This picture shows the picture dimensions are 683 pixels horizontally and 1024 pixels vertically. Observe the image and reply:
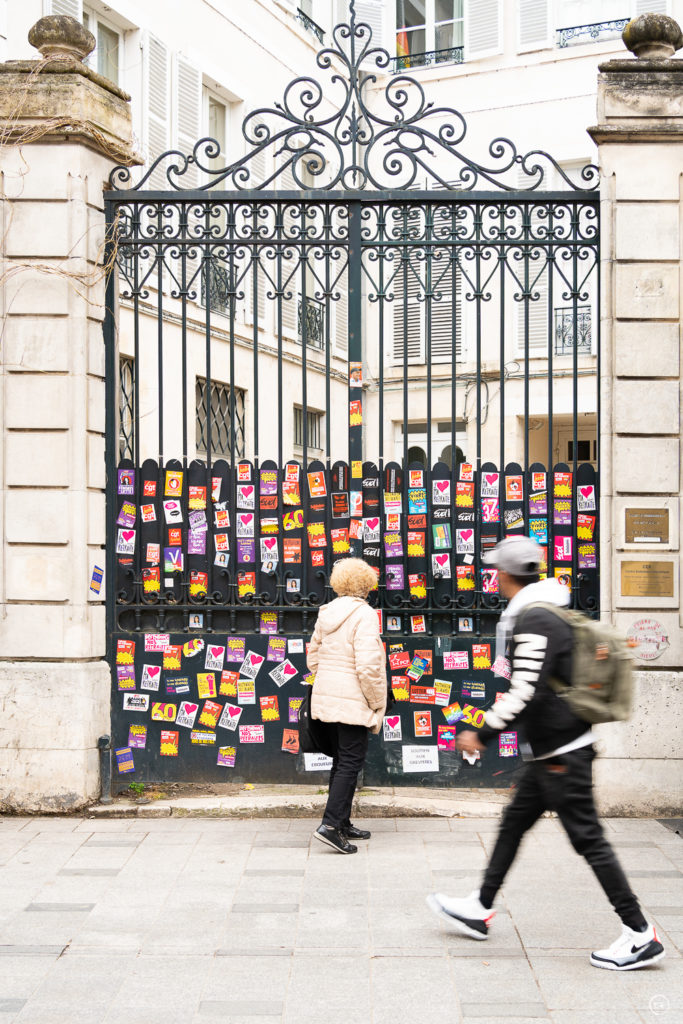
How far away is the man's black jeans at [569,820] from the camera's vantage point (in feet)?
14.7

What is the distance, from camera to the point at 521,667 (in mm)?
4602

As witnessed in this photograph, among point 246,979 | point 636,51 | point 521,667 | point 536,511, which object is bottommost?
point 246,979

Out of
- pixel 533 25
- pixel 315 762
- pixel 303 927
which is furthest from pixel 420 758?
pixel 533 25

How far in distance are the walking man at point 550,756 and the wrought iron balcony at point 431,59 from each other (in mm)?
16576

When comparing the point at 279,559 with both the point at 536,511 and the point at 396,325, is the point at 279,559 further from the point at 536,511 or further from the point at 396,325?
the point at 396,325

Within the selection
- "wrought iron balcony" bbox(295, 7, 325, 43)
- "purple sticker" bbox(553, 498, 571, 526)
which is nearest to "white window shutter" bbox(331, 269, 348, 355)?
"wrought iron balcony" bbox(295, 7, 325, 43)

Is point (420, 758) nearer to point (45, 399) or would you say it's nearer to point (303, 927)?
point (303, 927)

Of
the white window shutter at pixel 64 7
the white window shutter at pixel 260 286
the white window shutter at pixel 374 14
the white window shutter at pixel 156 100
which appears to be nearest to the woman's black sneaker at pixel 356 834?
the white window shutter at pixel 260 286

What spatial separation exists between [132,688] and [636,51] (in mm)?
5281

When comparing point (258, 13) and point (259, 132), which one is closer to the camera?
point (259, 132)

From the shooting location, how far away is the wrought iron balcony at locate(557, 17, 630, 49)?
18.3 m

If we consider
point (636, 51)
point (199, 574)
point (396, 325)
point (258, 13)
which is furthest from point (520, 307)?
point (199, 574)

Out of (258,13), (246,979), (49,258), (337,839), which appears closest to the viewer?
(246,979)

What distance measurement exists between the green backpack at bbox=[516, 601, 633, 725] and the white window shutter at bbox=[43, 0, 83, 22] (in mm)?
10324
